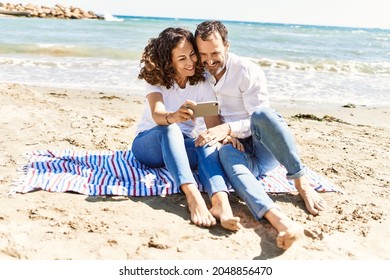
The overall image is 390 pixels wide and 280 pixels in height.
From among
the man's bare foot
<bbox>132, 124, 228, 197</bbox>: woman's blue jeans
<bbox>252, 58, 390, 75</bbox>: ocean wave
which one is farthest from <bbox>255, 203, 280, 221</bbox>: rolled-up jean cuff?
<bbox>252, 58, 390, 75</bbox>: ocean wave

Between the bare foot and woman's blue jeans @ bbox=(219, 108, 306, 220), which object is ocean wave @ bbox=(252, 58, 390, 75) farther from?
the bare foot

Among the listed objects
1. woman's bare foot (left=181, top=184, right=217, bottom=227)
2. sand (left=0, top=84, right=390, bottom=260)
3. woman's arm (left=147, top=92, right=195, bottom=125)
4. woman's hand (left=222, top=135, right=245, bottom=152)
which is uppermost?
woman's arm (left=147, top=92, right=195, bottom=125)

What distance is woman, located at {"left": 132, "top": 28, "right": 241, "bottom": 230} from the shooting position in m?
3.04

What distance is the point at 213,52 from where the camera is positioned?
322 centimetres

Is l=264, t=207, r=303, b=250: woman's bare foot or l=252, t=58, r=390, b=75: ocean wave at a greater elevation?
l=264, t=207, r=303, b=250: woman's bare foot

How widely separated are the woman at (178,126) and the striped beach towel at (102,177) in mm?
177

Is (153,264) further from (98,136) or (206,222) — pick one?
(98,136)

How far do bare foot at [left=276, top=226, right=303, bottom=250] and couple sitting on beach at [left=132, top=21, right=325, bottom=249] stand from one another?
15 centimetres

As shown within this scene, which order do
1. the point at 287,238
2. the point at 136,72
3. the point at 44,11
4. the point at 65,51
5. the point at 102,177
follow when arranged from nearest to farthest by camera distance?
the point at 287,238 < the point at 102,177 < the point at 136,72 < the point at 65,51 < the point at 44,11


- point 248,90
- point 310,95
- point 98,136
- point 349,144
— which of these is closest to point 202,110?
point 248,90

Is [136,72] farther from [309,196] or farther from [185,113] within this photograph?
[309,196]

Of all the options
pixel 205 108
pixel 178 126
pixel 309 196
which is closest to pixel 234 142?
pixel 205 108

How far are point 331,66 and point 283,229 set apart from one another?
11634mm

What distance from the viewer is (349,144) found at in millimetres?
5062
